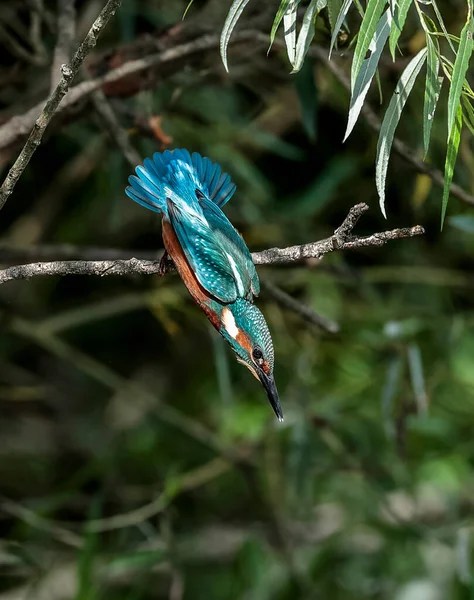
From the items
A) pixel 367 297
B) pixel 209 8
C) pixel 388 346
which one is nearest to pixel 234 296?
pixel 209 8

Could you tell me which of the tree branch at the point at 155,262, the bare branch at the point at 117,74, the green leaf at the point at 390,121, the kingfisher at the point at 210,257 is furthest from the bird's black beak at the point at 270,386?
the bare branch at the point at 117,74

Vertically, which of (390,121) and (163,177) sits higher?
(163,177)

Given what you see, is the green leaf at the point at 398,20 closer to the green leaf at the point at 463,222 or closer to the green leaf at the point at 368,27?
the green leaf at the point at 368,27

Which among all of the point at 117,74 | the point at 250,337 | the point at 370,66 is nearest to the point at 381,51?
the point at 370,66

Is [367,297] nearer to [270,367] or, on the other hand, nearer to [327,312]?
[327,312]

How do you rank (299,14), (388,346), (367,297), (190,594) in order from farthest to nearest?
1. (190,594)
2. (367,297)
3. (388,346)
4. (299,14)

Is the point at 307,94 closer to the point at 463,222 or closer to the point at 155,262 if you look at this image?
the point at 463,222

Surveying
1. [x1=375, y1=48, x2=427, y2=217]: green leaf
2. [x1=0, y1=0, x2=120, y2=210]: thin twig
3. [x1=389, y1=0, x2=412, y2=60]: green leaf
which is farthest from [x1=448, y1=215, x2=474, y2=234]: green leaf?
[x1=0, y1=0, x2=120, y2=210]: thin twig

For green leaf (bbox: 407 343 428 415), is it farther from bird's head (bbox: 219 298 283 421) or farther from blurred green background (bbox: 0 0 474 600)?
bird's head (bbox: 219 298 283 421)
